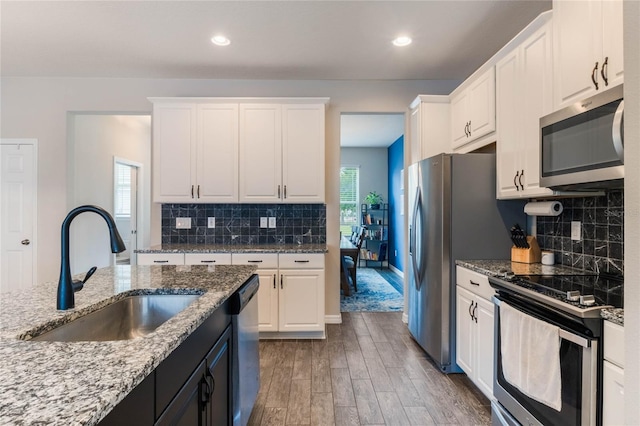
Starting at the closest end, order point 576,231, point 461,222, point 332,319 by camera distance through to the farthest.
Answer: point 576,231 < point 461,222 < point 332,319

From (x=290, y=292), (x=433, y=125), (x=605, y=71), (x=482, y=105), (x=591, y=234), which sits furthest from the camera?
(x=433, y=125)

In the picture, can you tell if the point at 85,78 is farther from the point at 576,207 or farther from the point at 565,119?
the point at 576,207

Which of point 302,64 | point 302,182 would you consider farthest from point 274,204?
point 302,64

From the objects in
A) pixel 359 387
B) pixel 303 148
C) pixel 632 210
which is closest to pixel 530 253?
pixel 359 387

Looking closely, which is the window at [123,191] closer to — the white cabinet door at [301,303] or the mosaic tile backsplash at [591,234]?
the white cabinet door at [301,303]

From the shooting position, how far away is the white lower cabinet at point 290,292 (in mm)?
3172

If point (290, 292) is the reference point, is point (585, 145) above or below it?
above

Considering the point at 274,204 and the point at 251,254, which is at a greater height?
the point at 274,204

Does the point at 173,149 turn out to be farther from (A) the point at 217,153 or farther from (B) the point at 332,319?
(B) the point at 332,319

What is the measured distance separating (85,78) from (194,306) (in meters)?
3.80

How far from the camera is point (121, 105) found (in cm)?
371

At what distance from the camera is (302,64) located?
3318 mm

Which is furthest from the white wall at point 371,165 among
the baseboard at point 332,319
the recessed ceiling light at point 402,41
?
the recessed ceiling light at point 402,41

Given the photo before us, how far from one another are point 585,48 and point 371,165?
5.91 m
